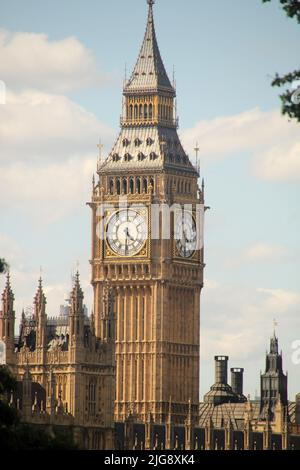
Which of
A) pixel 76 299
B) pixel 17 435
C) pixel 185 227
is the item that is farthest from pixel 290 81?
pixel 185 227

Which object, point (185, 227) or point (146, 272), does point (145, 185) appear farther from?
point (146, 272)

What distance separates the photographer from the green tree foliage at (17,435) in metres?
96.7

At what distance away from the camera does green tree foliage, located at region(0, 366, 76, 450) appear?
96688 millimetres

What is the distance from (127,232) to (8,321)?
30360mm

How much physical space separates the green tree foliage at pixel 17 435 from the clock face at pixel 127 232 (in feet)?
315

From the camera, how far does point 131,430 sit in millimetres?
180250

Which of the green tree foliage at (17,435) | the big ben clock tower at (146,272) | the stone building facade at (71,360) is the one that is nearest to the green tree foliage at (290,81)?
the green tree foliage at (17,435)

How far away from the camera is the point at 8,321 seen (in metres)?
170

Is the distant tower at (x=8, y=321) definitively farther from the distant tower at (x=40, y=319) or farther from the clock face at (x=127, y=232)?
the clock face at (x=127, y=232)

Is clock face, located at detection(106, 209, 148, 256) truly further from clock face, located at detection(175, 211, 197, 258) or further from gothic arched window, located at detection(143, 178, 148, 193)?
clock face, located at detection(175, 211, 197, 258)

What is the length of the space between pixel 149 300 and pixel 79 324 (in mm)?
28838

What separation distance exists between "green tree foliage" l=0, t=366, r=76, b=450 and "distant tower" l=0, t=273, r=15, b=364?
67.0 meters
